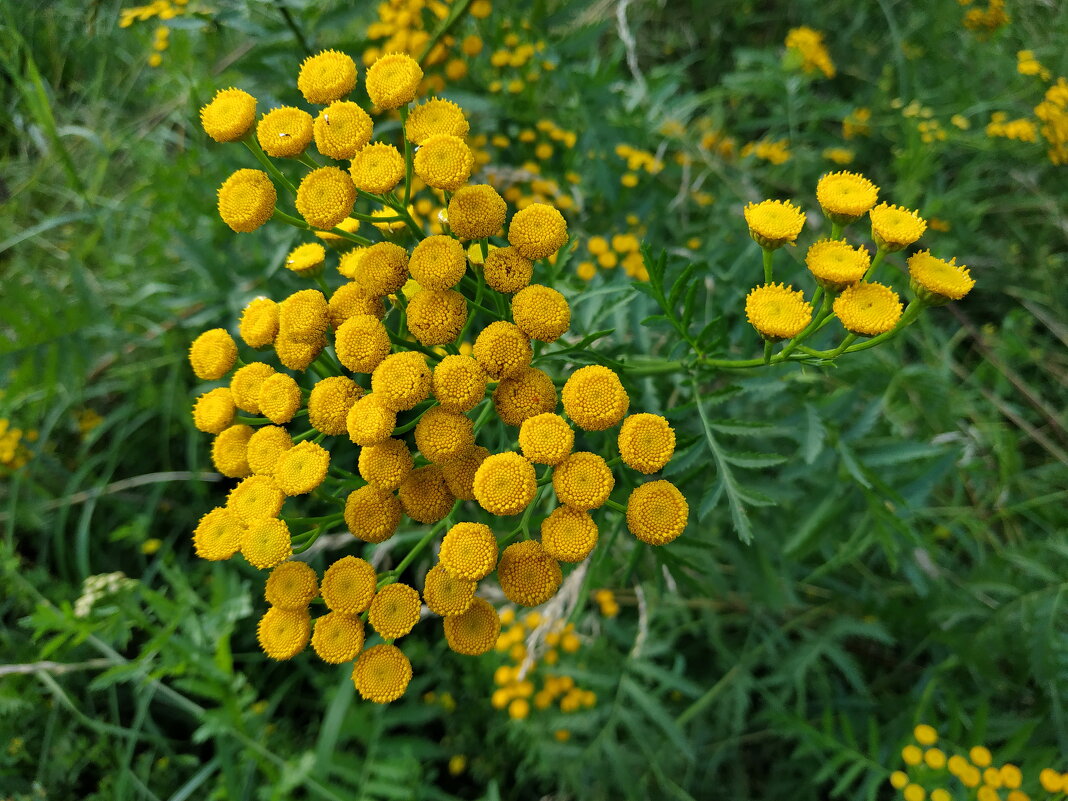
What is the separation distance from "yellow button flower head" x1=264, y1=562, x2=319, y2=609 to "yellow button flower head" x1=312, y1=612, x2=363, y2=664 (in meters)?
0.09

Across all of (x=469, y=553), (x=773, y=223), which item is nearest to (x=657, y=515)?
(x=469, y=553)

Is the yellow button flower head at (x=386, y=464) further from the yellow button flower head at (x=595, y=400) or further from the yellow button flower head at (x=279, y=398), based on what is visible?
the yellow button flower head at (x=595, y=400)

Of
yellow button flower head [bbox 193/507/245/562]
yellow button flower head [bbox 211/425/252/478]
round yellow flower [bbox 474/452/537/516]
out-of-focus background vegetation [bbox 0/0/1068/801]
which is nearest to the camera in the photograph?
round yellow flower [bbox 474/452/537/516]

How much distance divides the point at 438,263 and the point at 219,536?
99cm

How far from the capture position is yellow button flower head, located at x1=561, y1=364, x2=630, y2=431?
5.86 feet

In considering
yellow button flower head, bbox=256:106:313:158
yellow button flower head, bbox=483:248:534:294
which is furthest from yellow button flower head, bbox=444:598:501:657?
yellow button flower head, bbox=256:106:313:158

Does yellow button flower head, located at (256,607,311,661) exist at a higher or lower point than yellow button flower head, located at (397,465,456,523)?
lower

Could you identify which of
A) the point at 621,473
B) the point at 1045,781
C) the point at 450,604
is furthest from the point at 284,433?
the point at 1045,781

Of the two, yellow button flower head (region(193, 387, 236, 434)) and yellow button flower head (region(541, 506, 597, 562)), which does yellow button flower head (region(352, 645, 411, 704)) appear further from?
yellow button flower head (region(193, 387, 236, 434))

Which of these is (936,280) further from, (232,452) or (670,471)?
(232,452)

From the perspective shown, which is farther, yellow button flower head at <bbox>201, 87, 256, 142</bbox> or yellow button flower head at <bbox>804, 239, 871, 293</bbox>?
yellow button flower head at <bbox>201, 87, 256, 142</bbox>

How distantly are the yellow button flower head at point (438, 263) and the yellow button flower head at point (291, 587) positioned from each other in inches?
33.9

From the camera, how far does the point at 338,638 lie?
6.14 ft

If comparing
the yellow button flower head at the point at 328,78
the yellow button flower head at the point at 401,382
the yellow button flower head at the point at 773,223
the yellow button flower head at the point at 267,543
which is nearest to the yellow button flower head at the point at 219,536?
the yellow button flower head at the point at 267,543
